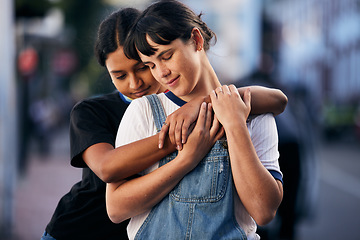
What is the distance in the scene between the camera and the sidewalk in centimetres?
665

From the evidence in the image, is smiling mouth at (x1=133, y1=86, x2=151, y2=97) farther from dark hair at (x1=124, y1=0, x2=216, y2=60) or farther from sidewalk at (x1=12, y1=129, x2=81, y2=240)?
sidewalk at (x1=12, y1=129, x2=81, y2=240)

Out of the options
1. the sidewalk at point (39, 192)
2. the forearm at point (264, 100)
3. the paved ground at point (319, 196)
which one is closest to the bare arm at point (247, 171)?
the forearm at point (264, 100)

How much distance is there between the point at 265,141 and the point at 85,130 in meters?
0.71

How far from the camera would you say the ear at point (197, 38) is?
1.86 meters

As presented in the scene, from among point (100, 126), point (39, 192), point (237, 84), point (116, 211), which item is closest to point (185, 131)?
point (116, 211)

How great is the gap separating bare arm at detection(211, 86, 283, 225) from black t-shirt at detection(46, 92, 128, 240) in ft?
1.79

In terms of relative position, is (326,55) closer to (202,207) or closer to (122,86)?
(122,86)

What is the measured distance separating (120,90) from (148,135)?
45cm

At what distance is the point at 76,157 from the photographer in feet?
6.51

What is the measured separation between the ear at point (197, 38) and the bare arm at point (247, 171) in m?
0.28

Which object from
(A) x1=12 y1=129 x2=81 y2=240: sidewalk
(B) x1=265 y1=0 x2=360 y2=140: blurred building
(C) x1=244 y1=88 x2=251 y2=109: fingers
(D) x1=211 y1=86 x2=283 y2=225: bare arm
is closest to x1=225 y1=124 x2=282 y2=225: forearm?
(D) x1=211 y1=86 x2=283 y2=225: bare arm

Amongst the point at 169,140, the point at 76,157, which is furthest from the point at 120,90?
the point at 169,140

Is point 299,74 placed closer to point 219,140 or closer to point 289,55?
point 289,55

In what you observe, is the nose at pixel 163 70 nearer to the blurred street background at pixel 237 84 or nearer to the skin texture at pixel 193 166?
the skin texture at pixel 193 166
